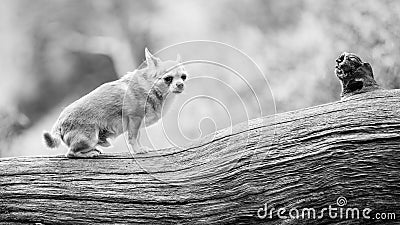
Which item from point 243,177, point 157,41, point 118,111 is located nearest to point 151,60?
point 118,111

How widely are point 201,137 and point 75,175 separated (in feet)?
1.51

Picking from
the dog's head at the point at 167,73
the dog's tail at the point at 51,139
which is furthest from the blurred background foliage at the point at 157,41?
the dog's head at the point at 167,73

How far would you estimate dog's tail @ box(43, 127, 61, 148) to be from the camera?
1.97 metres

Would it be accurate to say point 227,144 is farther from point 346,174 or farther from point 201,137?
point 346,174

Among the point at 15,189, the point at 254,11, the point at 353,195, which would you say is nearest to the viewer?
the point at 353,195

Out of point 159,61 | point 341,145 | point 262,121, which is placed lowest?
point 341,145

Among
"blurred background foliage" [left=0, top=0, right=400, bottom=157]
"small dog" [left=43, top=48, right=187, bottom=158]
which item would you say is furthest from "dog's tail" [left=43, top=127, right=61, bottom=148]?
"blurred background foliage" [left=0, top=0, right=400, bottom=157]

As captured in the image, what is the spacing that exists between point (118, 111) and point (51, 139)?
0.84 feet

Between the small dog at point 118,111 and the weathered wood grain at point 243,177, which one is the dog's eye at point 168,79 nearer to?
the small dog at point 118,111

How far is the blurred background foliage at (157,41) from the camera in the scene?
134 inches

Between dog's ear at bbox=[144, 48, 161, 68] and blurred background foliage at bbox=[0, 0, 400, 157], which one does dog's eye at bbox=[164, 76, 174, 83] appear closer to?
dog's ear at bbox=[144, 48, 161, 68]

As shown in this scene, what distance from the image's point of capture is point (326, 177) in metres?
1.73

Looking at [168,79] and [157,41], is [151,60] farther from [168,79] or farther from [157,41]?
[157,41]

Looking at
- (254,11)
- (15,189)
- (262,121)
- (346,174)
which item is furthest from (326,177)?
(254,11)
